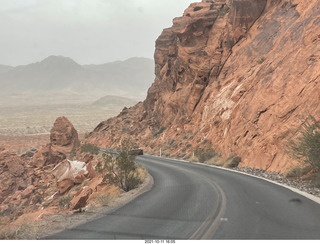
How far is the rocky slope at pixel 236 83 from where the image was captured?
67.1ft

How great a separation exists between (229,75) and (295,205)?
28980 mm

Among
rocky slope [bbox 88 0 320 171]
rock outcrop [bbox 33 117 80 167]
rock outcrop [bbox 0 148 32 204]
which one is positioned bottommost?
rock outcrop [bbox 0 148 32 204]

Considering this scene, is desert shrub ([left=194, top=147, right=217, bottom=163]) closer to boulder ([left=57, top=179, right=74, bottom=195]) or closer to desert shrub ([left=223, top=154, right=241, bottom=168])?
desert shrub ([left=223, top=154, right=241, bottom=168])

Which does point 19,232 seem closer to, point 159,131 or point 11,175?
point 11,175

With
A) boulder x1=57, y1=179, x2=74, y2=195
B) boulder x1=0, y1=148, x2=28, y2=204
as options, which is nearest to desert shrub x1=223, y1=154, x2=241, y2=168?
boulder x1=57, y1=179, x2=74, y2=195

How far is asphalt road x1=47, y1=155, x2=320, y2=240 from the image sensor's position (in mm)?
6473

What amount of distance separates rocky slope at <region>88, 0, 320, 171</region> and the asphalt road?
6940 millimetres

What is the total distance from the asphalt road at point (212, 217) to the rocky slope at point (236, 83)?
22.8 ft

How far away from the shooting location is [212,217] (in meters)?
7.81

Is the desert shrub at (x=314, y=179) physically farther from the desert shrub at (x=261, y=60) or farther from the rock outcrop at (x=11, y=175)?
the rock outcrop at (x=11, y=175)

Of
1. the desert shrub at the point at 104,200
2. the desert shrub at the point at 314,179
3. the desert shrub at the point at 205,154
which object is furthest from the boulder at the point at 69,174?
the desert shrub at the point at 314,179

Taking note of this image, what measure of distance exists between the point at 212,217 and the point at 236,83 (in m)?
26.5

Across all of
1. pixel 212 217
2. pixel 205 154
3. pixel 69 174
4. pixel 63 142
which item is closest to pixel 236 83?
pixel 205 154

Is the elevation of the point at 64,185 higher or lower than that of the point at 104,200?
lower
